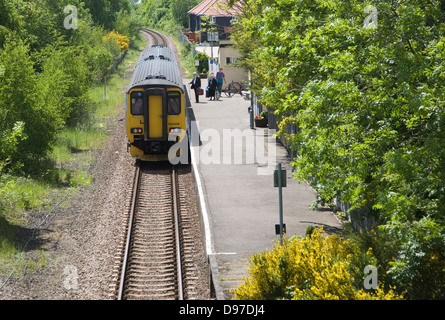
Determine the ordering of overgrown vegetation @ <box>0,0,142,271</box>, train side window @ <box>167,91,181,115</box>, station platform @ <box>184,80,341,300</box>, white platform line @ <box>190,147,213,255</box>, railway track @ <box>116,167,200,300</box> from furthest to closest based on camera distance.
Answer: train side window @ <box>167,91,181,115</box> → overgrown vegetation @ <box>0,0,142,271</box> → white platform line @ <box>190,147,213,255</box> → station platform @ <box>184,80,341,300</box> → railway track @ <box>116,167,200,300</box>

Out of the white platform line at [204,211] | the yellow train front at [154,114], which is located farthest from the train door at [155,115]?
the white platform line at [204,211]

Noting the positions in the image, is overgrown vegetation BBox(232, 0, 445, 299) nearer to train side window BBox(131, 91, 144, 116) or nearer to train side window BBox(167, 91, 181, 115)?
train side window BBox(167, 91, 181, 115)

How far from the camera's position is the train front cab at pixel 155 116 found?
21.5 m

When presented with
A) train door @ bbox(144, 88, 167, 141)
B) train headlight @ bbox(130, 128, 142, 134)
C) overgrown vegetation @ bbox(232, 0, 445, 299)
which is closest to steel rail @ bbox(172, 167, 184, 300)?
train door @ bbox(144, 88, 167, 141)

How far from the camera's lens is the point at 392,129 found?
998cm

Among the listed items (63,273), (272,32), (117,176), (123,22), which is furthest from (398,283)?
(123,22)

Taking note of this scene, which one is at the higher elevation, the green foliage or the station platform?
the green foliage

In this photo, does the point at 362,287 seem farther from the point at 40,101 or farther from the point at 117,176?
the point at 40,101

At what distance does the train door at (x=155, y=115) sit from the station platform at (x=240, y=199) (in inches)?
63.6

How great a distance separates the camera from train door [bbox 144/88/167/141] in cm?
2148

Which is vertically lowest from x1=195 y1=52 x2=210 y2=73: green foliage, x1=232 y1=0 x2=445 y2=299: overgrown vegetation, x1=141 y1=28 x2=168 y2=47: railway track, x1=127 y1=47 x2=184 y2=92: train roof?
x1=232 y1=0 x2=445 y2=299: overgrown vegetation

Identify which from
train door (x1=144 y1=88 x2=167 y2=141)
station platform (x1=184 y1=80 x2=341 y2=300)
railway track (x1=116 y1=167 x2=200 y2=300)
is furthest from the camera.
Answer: train door (x1=144 y1=88 x2=167 y2=141)

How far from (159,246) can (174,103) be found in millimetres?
7891
